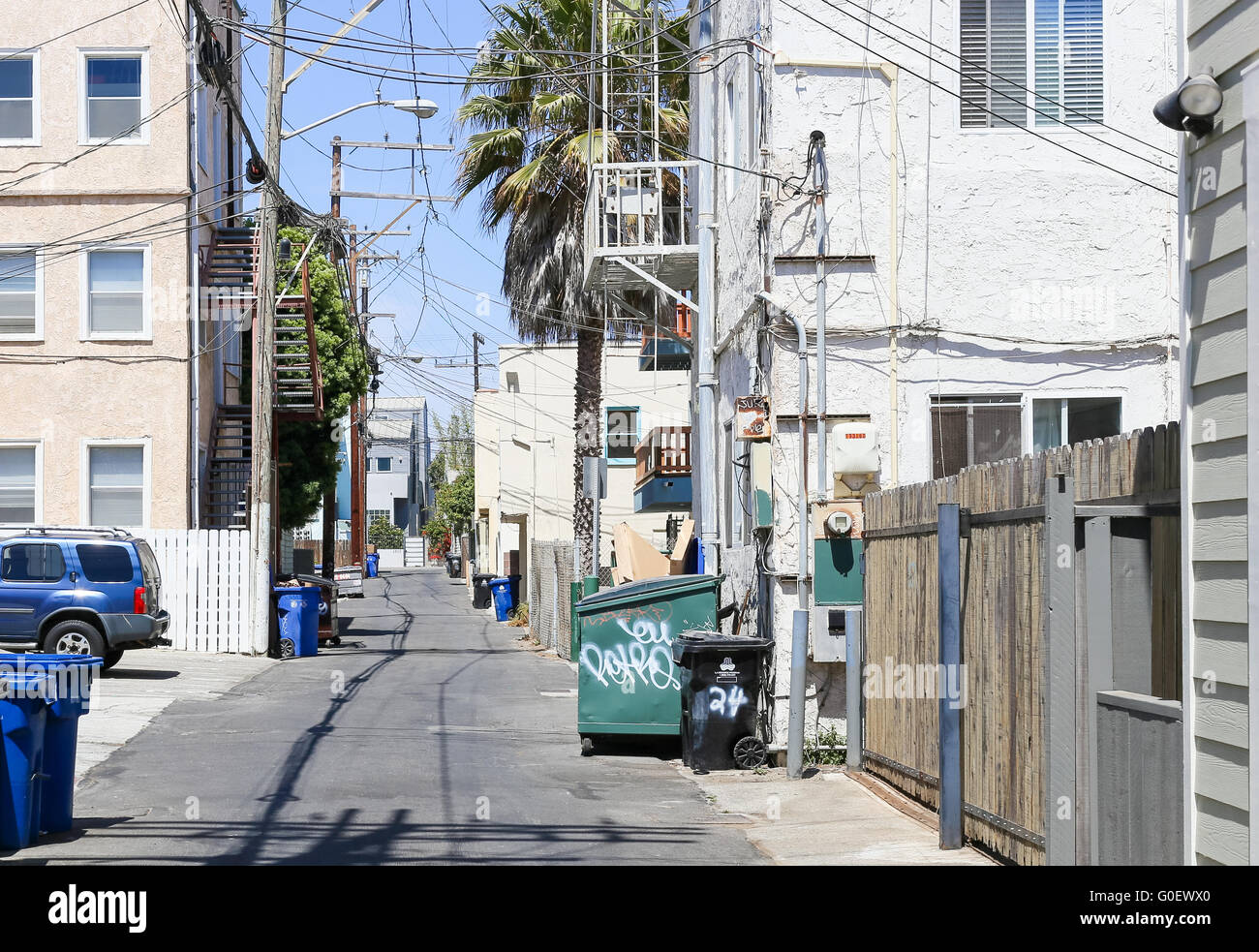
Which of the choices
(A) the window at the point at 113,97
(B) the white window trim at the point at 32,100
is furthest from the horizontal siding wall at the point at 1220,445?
(B) the white window trim at the point at 32,100

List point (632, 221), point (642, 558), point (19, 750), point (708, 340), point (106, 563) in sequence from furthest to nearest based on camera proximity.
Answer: point (642, 558) < point (632, 221) < point (106, 563) < point (708, 340) < point (19, 750)

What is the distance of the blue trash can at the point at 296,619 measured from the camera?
23234 millimetres

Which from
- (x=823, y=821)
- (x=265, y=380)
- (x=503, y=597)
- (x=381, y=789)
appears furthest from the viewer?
(x=503, y=597)

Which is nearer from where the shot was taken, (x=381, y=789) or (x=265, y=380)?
(x=381, y=789)

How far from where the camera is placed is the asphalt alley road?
843cm

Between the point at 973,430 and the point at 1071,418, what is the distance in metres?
0.92

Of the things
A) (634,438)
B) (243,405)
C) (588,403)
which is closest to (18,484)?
(243,405)

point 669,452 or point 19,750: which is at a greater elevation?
point 669,452

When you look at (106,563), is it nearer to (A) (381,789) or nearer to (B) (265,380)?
(B) (265,380)

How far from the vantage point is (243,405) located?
27375 mm

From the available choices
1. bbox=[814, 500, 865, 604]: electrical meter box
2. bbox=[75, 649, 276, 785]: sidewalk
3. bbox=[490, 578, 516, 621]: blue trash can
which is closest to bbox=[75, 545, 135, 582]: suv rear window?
bbox=[75, 649, 276, 785]: sidewalk

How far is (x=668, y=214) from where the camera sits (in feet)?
84.6

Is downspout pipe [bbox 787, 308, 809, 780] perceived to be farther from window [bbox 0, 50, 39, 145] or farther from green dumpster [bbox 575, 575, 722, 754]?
window [bbox 0, 50, 39, 145]
